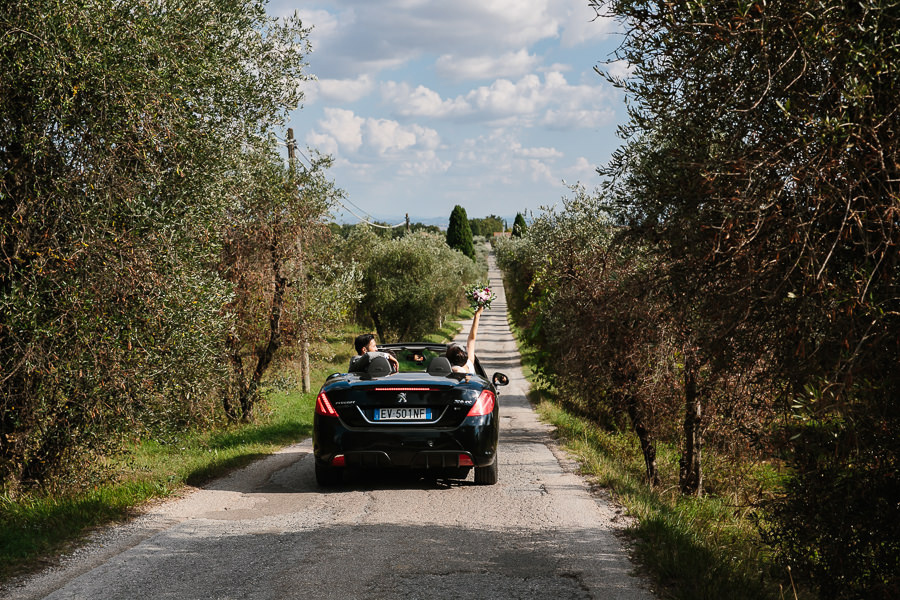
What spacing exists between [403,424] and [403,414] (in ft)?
0.34

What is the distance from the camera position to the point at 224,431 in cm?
1509

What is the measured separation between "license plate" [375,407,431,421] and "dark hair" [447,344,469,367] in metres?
0.98

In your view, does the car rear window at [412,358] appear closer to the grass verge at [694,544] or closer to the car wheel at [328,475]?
the car wheel at [328,475]

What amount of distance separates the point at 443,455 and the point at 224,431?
8.40m

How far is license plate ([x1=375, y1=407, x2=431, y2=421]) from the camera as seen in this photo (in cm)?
796

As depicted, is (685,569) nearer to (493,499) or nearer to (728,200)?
(728,200)

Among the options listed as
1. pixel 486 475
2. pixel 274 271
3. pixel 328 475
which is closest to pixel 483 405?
pixel 486 475

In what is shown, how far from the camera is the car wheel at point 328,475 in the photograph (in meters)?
8.35

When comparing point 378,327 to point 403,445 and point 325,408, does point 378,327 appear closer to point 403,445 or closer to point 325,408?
point 325,408

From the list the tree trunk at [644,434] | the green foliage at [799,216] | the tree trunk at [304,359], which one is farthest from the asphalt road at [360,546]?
the tree trunk at [304,359]

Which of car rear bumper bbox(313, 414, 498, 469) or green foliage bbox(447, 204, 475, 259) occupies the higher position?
green foliage bbox(447, 204, 475, 259)

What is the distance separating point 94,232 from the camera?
287 inches

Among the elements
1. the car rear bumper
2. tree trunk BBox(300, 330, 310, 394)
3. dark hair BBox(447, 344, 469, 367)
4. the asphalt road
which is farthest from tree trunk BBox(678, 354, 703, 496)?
tree trunk BBox(300, 330, 310, 394)

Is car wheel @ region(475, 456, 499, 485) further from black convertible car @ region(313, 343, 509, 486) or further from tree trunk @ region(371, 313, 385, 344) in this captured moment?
tree trunk @ region(371, 313, 385, 344)
